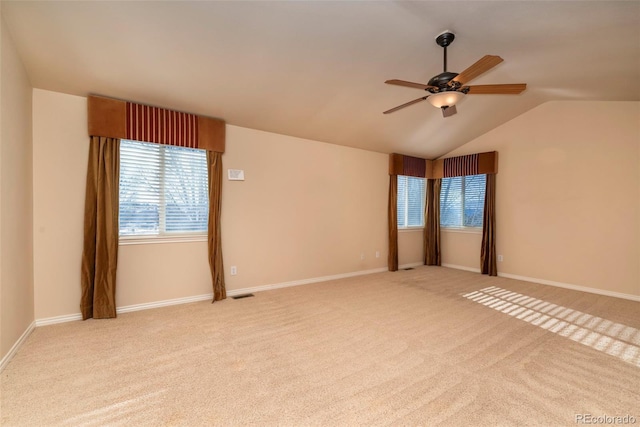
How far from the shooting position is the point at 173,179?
3.71 meters

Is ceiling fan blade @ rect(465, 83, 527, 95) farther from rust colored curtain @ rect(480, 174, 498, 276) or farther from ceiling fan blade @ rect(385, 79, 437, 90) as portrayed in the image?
rust colored curtain @ rect(480, 174, 498, 276)

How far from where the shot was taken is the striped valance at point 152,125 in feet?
10.3

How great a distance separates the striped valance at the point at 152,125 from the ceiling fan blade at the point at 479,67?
9.62ft

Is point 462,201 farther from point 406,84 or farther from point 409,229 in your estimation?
point 406,84

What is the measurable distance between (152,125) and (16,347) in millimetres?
2482

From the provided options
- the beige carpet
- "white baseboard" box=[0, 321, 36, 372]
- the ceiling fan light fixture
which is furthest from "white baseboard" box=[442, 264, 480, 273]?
"white baseboard" box=[0, 321, 36, 372]

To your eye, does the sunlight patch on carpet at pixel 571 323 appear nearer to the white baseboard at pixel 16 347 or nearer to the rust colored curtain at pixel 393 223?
the rust colored curtain at pixel 393 223

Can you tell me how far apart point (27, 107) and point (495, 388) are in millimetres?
4719

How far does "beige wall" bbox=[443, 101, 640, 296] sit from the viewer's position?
4012mm

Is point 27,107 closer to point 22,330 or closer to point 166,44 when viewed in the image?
point 166,44

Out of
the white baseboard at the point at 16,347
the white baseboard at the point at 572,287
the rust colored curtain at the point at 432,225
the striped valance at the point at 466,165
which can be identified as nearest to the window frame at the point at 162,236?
the white baseboard at the point at 16,347

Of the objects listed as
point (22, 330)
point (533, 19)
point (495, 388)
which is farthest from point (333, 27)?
point (22, 330)

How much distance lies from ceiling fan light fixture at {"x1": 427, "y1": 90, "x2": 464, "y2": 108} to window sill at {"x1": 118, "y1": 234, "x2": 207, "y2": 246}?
323cm

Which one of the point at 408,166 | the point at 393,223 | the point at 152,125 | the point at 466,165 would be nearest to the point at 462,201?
the point at 466,165
